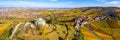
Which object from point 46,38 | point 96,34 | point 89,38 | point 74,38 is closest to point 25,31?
point 46,38

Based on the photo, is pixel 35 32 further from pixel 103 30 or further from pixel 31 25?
pixel 103 30

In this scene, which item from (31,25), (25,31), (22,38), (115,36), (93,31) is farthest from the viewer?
(93,31)

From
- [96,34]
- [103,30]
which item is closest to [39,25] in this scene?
[96,34]

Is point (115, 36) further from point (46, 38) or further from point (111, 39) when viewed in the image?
point (46, 38)

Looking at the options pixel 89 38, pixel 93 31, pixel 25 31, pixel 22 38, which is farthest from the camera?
pixel 93 31

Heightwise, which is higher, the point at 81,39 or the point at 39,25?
the point at 39,25

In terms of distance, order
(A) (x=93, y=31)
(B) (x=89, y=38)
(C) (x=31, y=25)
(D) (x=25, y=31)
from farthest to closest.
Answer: (A) (x=93, y=31), (B) (x=89, y=38), (C) (x=31, y=25), (D) (x=25, y=31)

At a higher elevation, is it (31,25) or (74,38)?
(31,25)

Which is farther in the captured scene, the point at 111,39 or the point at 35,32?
the point at 111,39

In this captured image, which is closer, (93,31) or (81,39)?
(81,39)
